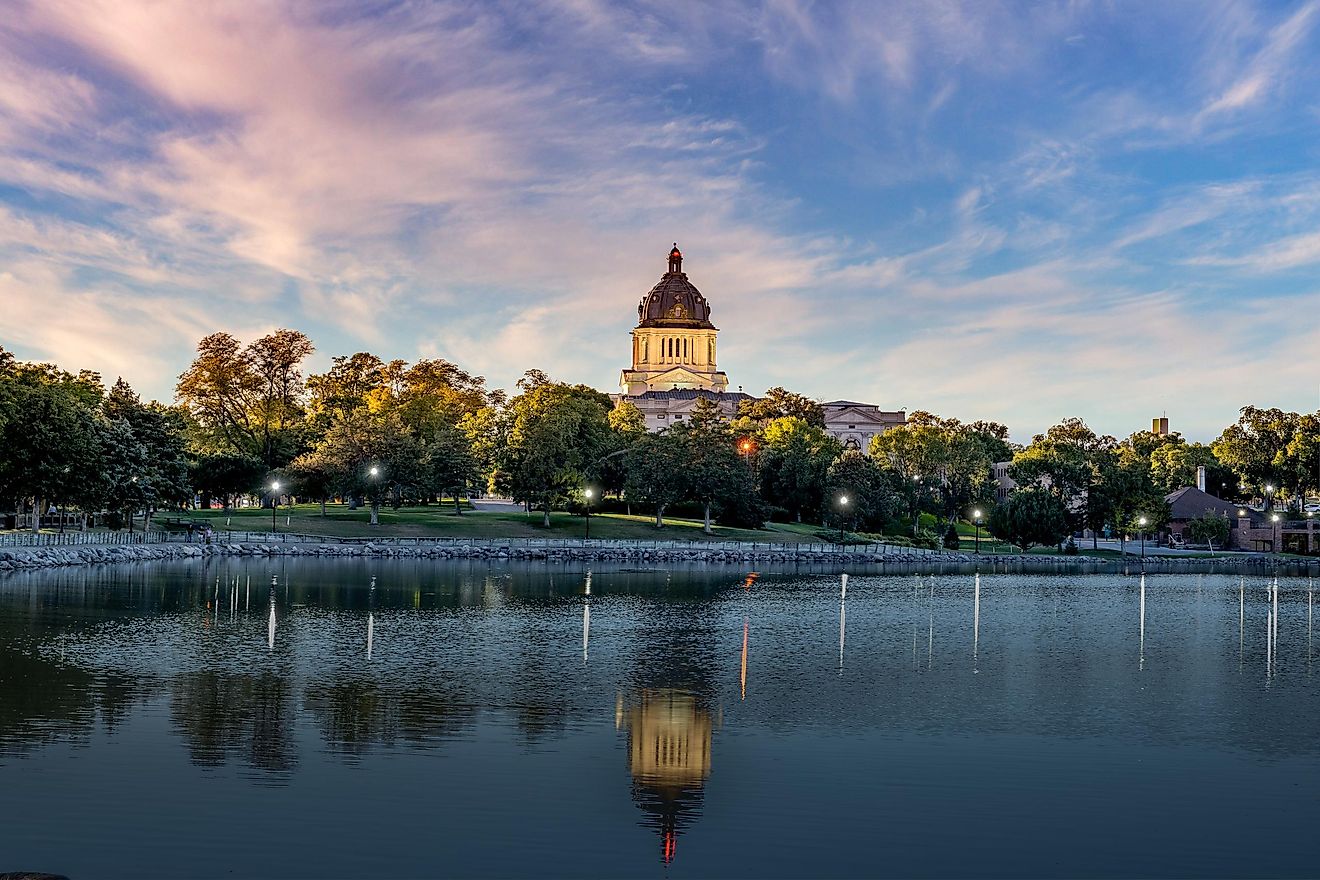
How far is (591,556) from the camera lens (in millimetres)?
98250

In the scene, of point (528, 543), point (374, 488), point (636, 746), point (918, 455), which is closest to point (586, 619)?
point (636, 746)

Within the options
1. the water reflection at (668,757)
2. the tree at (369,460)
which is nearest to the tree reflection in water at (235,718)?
the water reflection at (668,757)

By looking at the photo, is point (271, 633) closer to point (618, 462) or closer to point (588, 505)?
point (588, 505)

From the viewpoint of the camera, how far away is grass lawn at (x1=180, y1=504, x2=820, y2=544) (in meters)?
104

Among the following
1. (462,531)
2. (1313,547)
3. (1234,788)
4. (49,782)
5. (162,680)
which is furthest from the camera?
(1313,547)

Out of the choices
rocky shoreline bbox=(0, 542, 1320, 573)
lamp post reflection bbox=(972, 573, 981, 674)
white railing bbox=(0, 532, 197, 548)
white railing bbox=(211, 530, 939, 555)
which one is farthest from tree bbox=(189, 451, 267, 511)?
lamp post reflection bbox=(972, 573, 981, 674)

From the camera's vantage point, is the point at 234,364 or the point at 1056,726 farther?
the point at 234,364

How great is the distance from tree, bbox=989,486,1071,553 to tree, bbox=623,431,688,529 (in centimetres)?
3587

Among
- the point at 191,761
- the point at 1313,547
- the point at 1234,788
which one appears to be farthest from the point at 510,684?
the point at 1313,547

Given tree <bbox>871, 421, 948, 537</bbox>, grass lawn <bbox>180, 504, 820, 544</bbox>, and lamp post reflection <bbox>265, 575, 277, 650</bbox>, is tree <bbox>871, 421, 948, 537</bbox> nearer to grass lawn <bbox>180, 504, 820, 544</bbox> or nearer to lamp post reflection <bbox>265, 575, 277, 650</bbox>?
grass lawn <bbox>180, 504, 820, 544</bbox>

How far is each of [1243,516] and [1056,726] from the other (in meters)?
138

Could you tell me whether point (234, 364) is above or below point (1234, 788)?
above

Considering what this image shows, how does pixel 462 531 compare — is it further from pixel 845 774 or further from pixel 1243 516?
pixel 1243 516

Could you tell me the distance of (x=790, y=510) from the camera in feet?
461
